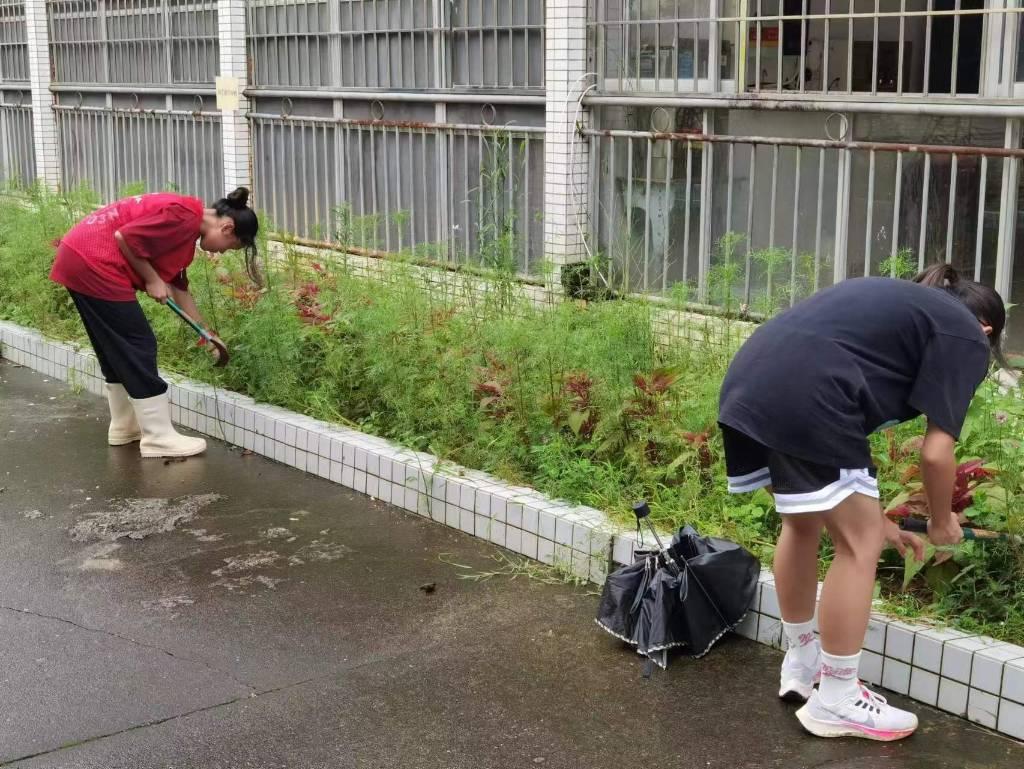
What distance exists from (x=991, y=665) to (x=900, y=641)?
0.34 m

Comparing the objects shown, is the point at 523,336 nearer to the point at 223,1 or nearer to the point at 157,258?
the point at 157,258

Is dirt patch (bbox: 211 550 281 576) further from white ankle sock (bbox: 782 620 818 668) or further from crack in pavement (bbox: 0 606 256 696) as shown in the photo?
white ankle sock (bbox: 782 620 818 668)

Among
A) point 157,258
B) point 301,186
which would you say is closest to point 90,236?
point 157,258

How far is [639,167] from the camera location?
9070 mm

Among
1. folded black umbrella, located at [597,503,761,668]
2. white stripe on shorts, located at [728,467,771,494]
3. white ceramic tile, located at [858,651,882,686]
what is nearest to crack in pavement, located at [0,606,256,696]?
folded black umbrella, located at [597,503,761,668]

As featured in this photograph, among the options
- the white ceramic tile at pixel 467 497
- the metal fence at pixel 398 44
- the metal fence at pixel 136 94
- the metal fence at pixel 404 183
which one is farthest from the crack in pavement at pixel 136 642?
the metal fence at pixel 136 94

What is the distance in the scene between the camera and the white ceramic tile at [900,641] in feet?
14.4

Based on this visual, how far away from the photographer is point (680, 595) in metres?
4.75

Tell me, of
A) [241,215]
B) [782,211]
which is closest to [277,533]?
[241,215]

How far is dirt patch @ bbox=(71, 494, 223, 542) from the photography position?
6.27m

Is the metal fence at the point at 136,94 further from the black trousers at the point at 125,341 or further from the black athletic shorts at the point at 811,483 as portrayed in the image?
the black athletic shorts at the point at 811,483

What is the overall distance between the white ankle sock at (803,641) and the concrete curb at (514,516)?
0.89 feet

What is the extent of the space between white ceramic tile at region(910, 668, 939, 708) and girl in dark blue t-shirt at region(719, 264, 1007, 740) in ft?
0.82

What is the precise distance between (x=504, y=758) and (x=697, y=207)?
5291mm
